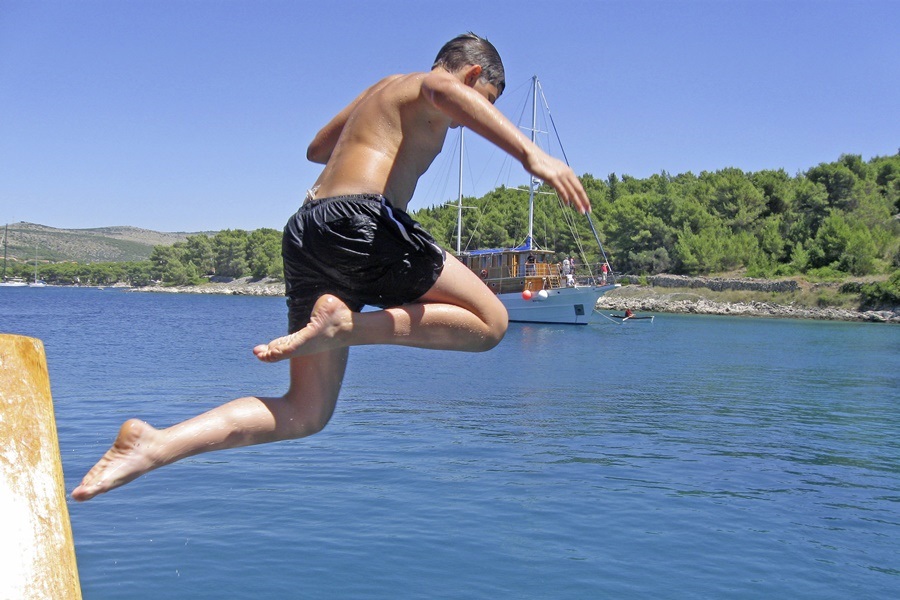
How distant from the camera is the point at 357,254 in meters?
4.17

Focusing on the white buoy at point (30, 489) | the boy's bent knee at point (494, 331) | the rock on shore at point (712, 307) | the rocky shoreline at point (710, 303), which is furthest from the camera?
the rocky shoreline at point (710, 303)

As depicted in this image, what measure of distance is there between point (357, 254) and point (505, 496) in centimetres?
869

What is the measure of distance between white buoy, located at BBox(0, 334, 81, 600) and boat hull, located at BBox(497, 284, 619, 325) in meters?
56.2

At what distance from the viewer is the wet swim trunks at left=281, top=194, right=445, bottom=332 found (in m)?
4.15

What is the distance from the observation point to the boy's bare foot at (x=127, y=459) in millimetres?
3947

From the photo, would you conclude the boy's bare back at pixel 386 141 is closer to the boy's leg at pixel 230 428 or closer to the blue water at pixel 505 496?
the boy's leg at pixel 230 428

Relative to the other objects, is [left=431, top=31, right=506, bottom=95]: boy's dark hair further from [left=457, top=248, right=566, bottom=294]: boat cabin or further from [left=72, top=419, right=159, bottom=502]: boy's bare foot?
[left=457, top=248, right=566, bottom=294]: boat cabin

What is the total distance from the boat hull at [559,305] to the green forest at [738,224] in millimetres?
18005

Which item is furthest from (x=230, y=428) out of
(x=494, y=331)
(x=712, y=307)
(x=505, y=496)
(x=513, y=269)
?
(x=712, y=307)

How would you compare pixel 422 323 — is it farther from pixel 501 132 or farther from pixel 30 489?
pixel 30 489

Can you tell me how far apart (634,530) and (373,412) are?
9.81 metres

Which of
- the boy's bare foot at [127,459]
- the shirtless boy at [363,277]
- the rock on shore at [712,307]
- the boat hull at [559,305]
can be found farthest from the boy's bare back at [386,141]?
the rock on shore at [712,307]

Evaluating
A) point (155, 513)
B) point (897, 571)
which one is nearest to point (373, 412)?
point (155, 513)

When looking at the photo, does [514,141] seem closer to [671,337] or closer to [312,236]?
[312,236]
